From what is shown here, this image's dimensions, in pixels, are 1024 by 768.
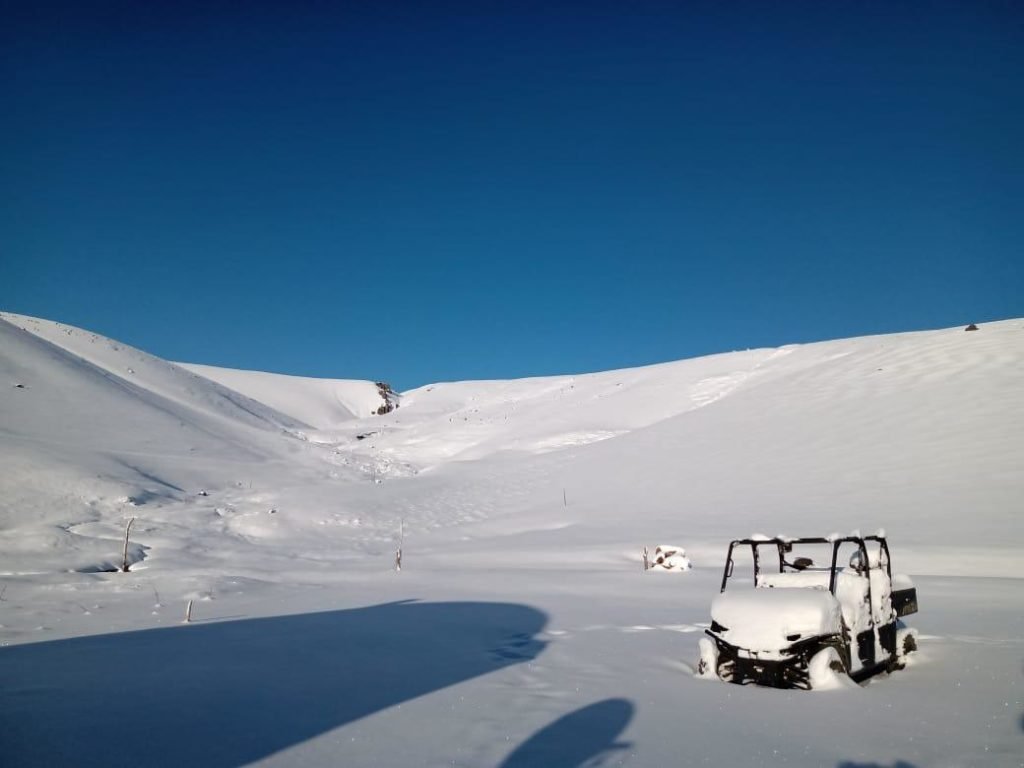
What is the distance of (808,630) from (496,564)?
49.6 feet

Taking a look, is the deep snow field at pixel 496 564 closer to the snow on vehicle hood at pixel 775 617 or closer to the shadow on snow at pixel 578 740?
the shadow on snow at pixel 578 740

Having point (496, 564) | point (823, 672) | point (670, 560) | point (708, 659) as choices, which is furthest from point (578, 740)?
point (496, 564)

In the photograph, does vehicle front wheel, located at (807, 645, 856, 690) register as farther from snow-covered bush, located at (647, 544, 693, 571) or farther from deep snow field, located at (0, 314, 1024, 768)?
snow-covered bush, located at (647, 544, 693, 571)

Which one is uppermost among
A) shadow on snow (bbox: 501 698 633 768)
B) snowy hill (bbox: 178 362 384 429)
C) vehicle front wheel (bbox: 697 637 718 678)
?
snowy hill (bbox: 178 362 384 429)

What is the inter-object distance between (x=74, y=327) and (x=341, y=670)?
6026 cm

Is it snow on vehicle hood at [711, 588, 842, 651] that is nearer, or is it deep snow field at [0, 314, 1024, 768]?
deep snow field at [0, 314, 1024, 768]

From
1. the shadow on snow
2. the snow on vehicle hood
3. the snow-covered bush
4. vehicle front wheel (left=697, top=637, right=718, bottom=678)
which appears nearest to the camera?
the shadow on snow

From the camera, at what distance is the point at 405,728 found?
5.84 metres

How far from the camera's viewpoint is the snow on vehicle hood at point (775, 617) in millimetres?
6676

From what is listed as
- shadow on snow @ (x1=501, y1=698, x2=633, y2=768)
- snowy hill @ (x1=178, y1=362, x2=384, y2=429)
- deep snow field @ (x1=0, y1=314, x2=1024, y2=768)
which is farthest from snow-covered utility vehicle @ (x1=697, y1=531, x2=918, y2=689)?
snowy hill @ (x1=178, y1=362, x2=384, y2=429)

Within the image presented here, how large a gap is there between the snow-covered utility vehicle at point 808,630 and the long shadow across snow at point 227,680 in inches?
107

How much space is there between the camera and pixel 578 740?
5.55 metres

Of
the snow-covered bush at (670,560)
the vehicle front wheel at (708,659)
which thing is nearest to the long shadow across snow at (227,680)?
the vehicle front wheel at (708,659)

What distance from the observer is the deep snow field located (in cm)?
572
